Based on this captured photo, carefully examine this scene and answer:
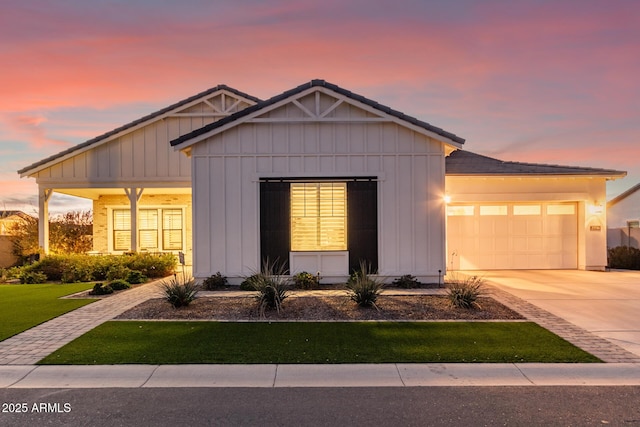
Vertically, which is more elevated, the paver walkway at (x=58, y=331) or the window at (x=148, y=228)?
the window at (x=148, y=228)

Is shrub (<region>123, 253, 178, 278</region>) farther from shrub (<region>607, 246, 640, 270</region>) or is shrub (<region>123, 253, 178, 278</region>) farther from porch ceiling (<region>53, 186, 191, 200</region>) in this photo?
shrub (<region>607, 246, 640, 270</region>)

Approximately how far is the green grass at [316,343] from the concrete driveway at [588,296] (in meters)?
1.23

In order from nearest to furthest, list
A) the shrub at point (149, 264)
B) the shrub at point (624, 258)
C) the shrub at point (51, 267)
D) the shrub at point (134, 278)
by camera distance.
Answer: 1. the shrub at point (134, 278)
2. the shrub at point (51, 267)
3. the shrub at point (149, 264)
4. the shrub at point (624, 258)

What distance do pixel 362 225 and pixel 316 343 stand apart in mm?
5165

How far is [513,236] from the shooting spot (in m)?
13.3

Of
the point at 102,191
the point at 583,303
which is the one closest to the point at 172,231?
the point at 102,191

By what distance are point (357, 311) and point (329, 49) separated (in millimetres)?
9551

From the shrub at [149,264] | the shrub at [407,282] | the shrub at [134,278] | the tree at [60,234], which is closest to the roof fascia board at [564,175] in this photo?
the shrub at [407,282]

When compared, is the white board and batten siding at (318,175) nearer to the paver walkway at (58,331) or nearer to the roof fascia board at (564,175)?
the paver walkway at (58,331)

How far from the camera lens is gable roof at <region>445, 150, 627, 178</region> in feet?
41.6

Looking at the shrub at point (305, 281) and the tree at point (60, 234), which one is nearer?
the shrub at point (305, 281)

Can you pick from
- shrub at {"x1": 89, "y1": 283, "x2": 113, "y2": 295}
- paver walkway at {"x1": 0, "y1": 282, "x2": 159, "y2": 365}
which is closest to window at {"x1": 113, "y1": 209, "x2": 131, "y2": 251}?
shrub at {"x1": 89, "y1": 283, "x2": 113, "y2": 295}

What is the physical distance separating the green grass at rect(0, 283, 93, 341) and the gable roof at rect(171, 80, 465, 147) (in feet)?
16.4

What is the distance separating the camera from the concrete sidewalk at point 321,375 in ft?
14.0
